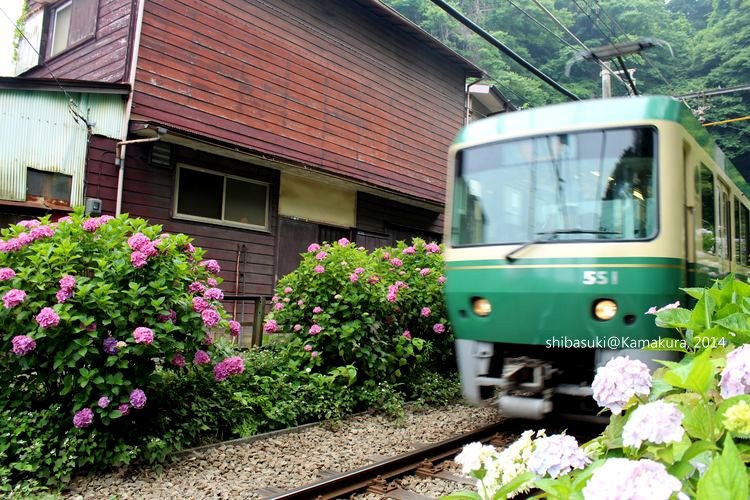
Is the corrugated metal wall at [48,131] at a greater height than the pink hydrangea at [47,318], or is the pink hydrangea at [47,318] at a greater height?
the corrugated metal wall at [48,131]

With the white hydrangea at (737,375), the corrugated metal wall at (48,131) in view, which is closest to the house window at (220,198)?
the corrugated metal wall at (48,131)

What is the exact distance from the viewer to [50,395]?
4406 mm

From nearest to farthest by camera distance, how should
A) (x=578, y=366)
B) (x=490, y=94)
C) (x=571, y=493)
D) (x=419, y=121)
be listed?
(x=571, y=493) → (x=578, y=366) → (x=419, y=121) → (x=490, y=94)

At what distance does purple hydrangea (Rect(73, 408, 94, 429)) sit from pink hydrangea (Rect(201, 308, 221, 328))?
3.39 ft

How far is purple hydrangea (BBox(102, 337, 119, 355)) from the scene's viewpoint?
4.16 m

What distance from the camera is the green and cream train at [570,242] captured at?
4543mm

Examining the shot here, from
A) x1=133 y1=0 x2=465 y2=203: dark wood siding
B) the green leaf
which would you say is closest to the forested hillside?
x1=133 y1=0 x2=465 y2=203: dark wood siding

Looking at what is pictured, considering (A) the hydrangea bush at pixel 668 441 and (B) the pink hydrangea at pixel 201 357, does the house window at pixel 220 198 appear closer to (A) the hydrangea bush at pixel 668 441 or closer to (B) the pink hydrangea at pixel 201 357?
(B) the pink hydrangea at pixel 201 357

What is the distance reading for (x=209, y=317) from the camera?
180 inches

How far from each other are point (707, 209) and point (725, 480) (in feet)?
17.5

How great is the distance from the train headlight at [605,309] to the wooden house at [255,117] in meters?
6.85

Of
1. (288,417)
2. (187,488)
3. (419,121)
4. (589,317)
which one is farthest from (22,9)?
(589,317)

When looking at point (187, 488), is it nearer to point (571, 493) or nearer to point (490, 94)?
point (571, 493)

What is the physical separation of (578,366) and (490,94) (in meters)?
15.0
